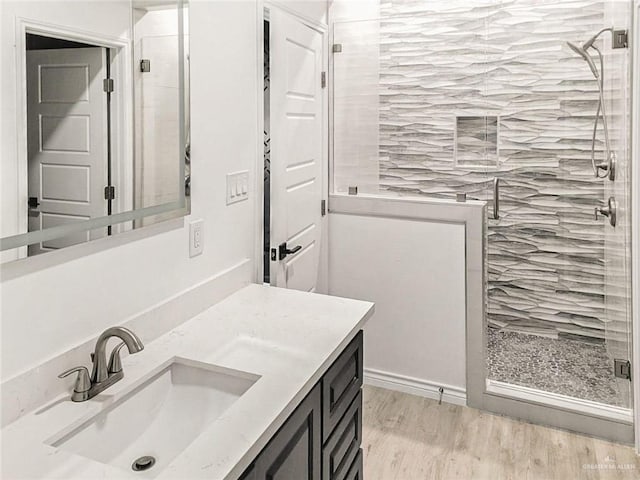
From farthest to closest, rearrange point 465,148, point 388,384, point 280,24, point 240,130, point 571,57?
1. point 388,384
2. point 465,148
3. point 571,57
4. point 280,24
5. point 240,130

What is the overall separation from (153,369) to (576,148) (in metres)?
2.25

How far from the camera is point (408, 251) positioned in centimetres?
296

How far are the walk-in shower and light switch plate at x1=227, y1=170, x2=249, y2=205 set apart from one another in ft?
3.21

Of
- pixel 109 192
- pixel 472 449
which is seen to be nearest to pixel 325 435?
pixel 109 192

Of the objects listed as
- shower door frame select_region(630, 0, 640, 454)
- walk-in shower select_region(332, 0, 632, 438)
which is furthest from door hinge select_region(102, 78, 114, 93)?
shower door frame select_region(630, 0, 640, 454)

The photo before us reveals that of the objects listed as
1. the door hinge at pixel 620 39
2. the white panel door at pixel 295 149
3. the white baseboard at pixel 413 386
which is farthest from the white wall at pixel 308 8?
the white baseboard at pixel 413 386

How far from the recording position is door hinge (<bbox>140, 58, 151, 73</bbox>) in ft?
4.93

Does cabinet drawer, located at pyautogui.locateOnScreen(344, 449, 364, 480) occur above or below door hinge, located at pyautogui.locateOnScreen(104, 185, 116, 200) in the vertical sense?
below

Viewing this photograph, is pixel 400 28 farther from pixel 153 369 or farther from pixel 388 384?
pixel 153 369

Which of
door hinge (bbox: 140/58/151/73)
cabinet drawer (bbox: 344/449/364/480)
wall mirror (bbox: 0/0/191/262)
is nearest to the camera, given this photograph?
wall mirror (bbox: 0/0/191/262)

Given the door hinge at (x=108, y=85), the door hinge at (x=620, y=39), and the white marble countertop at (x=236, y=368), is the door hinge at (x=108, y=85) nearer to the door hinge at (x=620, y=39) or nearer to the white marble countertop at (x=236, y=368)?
the white marble countertop at (x=236, y=368)

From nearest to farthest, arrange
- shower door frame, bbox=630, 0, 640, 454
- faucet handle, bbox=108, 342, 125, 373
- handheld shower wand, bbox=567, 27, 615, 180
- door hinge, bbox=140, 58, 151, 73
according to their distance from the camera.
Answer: faucet handle, bbox=108, 342, 125, 373
door hinge, bbox=140, 58, 151, 73
shower door frame, bbox=630, 0, 640, 454
handheld shower wand, bbox=567, 27, 615, 180

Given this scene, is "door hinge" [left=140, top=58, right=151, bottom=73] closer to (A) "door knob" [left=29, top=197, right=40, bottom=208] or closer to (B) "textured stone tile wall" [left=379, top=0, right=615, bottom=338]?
(A) "door knob" [left=29, top=197, right=40, bottom=208]

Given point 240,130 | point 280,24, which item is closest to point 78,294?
point 240,130
